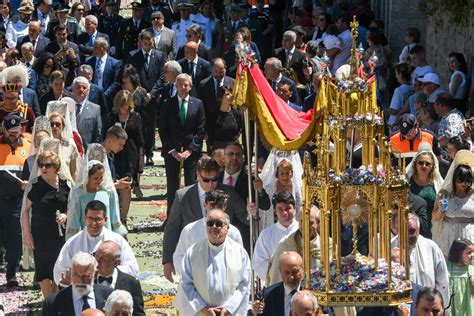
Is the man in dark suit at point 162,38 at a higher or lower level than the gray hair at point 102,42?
higher

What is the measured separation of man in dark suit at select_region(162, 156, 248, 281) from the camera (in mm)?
18891

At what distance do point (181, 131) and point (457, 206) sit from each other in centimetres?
584

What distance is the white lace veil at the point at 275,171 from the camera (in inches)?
765

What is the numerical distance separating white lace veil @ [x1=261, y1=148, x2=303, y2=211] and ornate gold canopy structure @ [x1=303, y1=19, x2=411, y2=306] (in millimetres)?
4490

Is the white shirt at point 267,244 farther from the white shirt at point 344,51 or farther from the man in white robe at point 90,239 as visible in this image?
the white shirt at point 344,51

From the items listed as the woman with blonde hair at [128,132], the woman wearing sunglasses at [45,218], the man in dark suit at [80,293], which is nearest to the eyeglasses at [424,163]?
the woman wearing sunglasses at [45,218]

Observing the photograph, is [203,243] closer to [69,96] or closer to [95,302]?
[95,302]

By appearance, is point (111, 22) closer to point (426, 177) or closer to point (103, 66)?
point (103, 66)

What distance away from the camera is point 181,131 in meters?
23.4

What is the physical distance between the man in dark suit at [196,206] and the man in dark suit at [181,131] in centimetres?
400

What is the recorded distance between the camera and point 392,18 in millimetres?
31422

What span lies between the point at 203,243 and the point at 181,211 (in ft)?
6.11

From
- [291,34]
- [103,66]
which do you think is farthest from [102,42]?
[291,34]

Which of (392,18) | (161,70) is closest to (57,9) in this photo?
(161,70)
